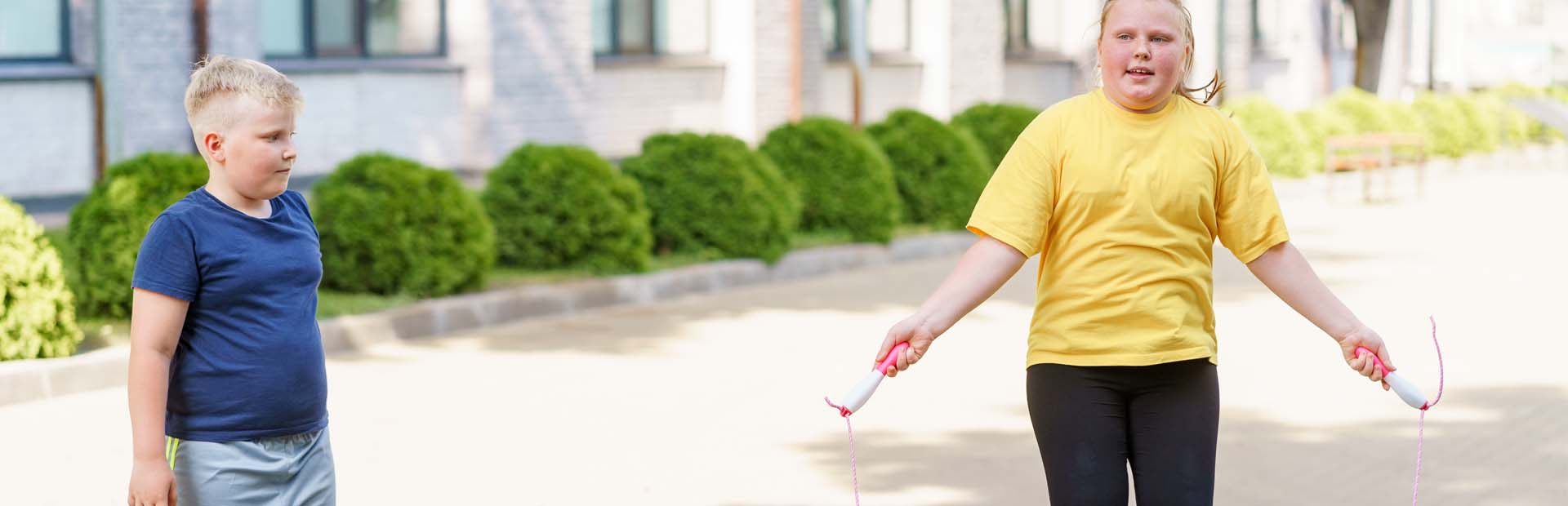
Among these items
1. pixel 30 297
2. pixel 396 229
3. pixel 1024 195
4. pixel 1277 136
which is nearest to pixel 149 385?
pixel 1024 195

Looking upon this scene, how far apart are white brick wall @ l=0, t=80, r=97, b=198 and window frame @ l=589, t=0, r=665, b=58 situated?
623cm

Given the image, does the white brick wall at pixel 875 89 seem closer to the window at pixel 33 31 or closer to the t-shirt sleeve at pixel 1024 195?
the window at pixel 33 31

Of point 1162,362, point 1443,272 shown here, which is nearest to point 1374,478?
point 1162,362

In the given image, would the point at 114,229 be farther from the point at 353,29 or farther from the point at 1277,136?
the point at 1277,136

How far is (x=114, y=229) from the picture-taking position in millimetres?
9969

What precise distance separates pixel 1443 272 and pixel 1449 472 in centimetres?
740

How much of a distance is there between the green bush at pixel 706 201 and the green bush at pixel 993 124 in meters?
4.84

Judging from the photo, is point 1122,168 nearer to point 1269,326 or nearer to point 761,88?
point 1269,326

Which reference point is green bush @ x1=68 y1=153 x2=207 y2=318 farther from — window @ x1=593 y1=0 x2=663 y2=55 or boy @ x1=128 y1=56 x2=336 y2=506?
window @ x1=593 y1=0 x2=663 y2=55

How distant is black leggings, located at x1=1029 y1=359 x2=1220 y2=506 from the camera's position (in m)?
3.89

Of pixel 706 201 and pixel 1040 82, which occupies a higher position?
pixel 1040 82

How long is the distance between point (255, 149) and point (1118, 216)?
1.66m

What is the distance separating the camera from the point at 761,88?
21.6 metres

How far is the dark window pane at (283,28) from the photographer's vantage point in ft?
54.4
